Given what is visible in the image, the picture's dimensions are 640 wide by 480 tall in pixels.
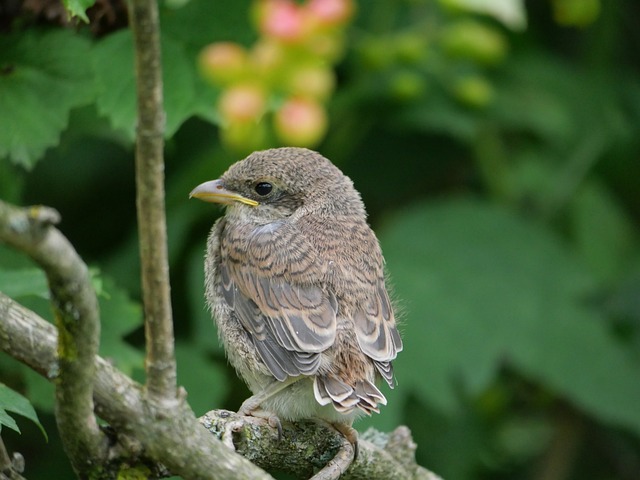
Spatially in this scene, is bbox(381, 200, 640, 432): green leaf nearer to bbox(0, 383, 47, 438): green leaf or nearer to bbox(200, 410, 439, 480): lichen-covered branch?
bbox(200, 410, 439, 480): lichen-covered branch

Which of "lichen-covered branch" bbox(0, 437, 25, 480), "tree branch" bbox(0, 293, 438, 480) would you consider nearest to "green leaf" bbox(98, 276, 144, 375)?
"lichen-covered branch" bbox(0, 437, 25, 480)

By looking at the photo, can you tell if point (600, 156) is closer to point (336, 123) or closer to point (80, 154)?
point (336, 123)

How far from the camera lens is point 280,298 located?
12.1 feet

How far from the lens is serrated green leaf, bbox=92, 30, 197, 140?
362cm

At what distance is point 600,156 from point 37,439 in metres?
3.55

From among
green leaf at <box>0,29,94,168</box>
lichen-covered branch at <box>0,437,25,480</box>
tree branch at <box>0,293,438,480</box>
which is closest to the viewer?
tree branch at <box>0,293,438,480</box>

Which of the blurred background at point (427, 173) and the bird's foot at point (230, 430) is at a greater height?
the blurred background at point (427, 173)

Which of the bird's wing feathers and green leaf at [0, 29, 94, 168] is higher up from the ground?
green leaf at [0, 29, 94, 168]

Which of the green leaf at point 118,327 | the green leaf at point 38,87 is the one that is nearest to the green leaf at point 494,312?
the green leaf at point 118,327

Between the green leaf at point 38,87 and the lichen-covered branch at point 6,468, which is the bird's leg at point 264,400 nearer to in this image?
the lichen-covered branch at point 6,468

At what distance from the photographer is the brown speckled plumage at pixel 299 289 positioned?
3.42m

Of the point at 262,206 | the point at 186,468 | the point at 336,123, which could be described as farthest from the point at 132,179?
the point at 186,468

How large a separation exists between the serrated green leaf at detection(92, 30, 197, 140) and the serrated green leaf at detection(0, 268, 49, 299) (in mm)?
599

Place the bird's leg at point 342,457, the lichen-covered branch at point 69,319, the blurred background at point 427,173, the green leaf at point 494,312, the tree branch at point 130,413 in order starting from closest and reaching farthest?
the lichen-covered branch at point 69,319
the tree branch at point 130,413
the bird's leg at point 342,457
the blurred background at point 427,173
the green leaf at point 494,312
